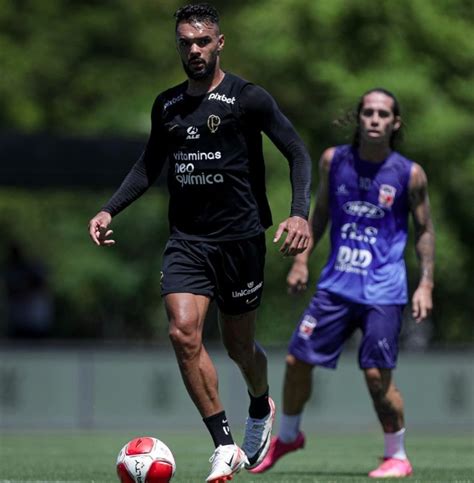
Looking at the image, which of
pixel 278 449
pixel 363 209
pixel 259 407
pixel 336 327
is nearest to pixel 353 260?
pixel 363 209

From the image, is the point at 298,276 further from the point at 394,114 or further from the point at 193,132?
the point at 193,132

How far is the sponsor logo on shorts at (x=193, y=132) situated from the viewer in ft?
27.5

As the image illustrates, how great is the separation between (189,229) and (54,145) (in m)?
10.6

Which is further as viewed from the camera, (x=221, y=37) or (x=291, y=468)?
(x=291, y=468)

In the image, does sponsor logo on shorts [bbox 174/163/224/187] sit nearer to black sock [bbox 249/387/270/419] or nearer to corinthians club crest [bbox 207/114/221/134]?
corinthians club crest [bbox 207/114/221/134]

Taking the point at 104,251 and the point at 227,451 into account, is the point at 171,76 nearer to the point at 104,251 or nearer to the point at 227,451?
the point at 104,251

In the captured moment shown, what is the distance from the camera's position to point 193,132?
8375 millimetres

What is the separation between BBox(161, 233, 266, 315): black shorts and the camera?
834cm

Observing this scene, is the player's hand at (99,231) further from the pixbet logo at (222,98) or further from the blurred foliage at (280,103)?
the blurred foliage at (280,103)

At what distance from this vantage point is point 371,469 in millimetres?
10953

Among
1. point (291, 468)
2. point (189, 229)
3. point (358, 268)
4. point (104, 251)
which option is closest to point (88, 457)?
point (291, 468)

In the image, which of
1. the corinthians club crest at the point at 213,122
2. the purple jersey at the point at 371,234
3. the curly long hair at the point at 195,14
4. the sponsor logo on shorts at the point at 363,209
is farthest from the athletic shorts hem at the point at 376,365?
the curly long hair at the point at 195,14

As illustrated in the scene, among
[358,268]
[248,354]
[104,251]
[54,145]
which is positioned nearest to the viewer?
[248,354]

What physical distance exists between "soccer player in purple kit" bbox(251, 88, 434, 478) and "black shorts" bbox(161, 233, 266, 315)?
1811 millimetres
